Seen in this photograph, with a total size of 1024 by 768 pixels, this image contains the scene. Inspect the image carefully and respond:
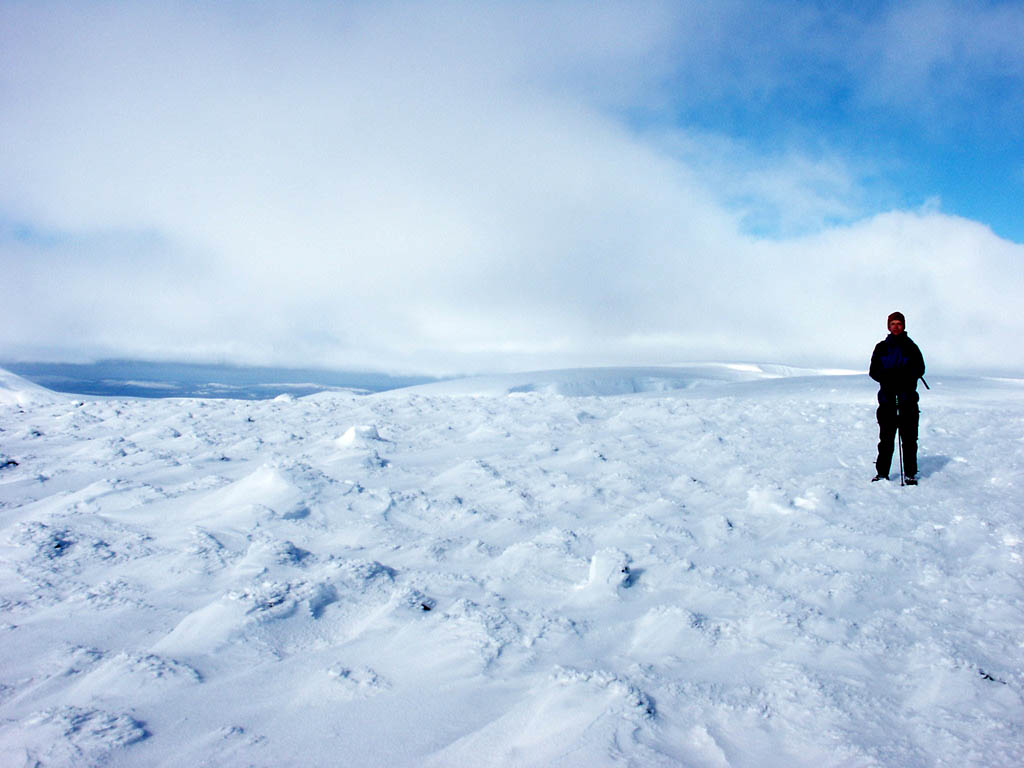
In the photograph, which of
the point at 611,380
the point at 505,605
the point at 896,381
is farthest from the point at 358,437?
the point at 611,380

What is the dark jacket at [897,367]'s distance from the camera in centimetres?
680

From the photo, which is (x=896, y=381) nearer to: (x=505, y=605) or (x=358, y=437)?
(x=505, y=605)

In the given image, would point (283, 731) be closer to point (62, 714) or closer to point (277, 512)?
point (62, 714)

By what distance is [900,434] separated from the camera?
6.62 m

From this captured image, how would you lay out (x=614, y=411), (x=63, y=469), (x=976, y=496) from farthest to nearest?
1. (x=614, y=411)
2. (x=63, y=469)
3. (x=976, y=496)

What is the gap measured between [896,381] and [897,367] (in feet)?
0.55

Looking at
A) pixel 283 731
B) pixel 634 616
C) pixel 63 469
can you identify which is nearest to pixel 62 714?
pixel 283 731

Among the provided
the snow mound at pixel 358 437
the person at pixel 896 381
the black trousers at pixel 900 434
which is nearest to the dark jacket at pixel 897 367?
the person at pixel 896 381

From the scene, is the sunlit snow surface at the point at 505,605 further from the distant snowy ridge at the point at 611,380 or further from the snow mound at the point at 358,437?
the distant snowy ridge at the point at 611,380

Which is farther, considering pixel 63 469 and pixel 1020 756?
pixel 63 469

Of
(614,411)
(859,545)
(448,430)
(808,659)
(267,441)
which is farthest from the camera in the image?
(614,411)

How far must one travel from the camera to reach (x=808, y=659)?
10.9ft

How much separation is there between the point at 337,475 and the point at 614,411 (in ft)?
17.2

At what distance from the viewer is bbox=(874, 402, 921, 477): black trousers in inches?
255
